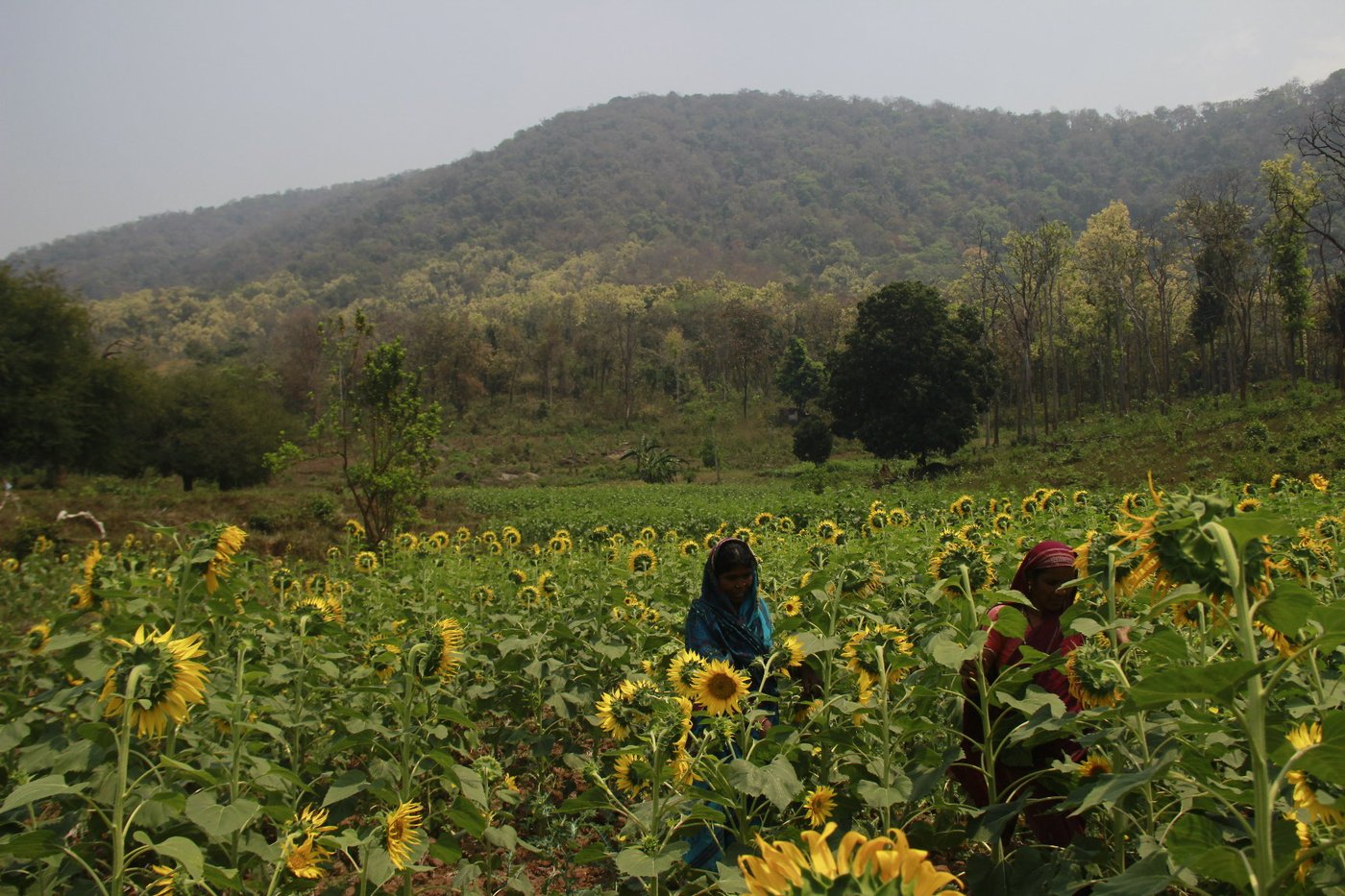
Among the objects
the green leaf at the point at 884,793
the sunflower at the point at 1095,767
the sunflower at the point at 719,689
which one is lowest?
the green leaf at the point at 884,793

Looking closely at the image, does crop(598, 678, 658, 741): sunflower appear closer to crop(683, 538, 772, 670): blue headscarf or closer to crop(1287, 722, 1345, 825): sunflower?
crop(683, 538, 772, 670): blue headscarf

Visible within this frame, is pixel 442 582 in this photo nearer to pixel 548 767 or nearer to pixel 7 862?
pixel 548 767

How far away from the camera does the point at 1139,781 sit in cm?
110

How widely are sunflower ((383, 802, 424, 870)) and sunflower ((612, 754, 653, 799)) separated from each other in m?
0.54

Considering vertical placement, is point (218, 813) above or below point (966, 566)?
below

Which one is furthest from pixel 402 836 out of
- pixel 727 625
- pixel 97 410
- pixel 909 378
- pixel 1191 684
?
pixel 97 410

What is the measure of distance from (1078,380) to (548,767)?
4003 centimetres

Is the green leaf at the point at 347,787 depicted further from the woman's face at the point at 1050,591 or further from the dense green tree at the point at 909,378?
the dense green tree at the point at 909,378

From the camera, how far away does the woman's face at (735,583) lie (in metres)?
3.11

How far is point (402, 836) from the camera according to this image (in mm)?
1961

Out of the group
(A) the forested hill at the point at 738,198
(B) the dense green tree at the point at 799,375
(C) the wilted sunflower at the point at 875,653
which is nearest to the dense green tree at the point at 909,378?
(B) the dense green tree at the point at 799,375

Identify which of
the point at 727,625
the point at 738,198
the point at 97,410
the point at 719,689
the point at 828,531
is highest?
the point at 738,198

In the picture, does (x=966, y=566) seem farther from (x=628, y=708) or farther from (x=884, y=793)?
(x=628, y=708)

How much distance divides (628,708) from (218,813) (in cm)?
Answer: 101
